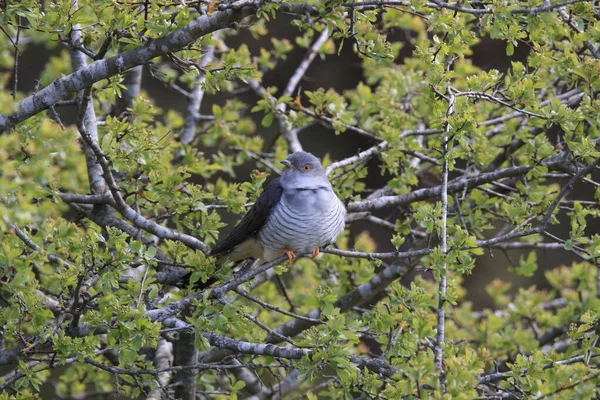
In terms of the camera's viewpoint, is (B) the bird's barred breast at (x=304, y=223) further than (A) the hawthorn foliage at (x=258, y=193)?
Yes

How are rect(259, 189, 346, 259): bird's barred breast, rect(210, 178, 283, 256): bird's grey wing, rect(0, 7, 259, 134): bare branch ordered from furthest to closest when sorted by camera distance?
rect(210, 178, 283, 256): bird's grey wing < rect(259, 189, 346, 259): bird's barred breast < rect(0, 7, 259, 134): bare branch

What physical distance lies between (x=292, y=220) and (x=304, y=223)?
62 mm

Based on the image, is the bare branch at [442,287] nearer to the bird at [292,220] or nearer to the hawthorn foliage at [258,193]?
the hawthorn foliage at [258,193]

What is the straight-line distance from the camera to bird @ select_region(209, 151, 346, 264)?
3.61 metres

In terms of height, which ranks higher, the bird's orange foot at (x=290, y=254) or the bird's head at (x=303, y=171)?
the bird's head at (x=303, y=171)

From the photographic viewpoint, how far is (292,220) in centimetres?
362

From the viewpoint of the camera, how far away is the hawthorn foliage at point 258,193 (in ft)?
8.73

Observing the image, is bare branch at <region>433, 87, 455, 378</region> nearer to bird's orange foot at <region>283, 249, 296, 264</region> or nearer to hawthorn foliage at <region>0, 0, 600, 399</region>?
hawthorn foliage at <region>0, 0, 600, 399</region>

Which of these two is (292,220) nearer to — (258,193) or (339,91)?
(258,193)

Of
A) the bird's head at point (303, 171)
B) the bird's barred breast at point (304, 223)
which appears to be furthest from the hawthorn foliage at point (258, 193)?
the bird's barred breast at point (304, 223)

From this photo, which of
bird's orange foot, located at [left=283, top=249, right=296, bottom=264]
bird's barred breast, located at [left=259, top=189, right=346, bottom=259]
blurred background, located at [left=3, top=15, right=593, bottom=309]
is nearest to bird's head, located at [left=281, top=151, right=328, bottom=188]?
bird's barred breast, located at [left=259, top=189, right=346, bottom=259]

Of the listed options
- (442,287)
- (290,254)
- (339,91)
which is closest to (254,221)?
(290,254)

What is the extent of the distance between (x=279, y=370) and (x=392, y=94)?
1814 millimetres

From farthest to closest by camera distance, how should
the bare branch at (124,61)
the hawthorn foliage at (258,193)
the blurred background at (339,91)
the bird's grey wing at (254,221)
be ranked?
1. the blurred background at (339,91)
2. the bird's grey wing at (254,221)
3. the bare branch at (124,61)
4. the hawthorn foliage at (258,193)
